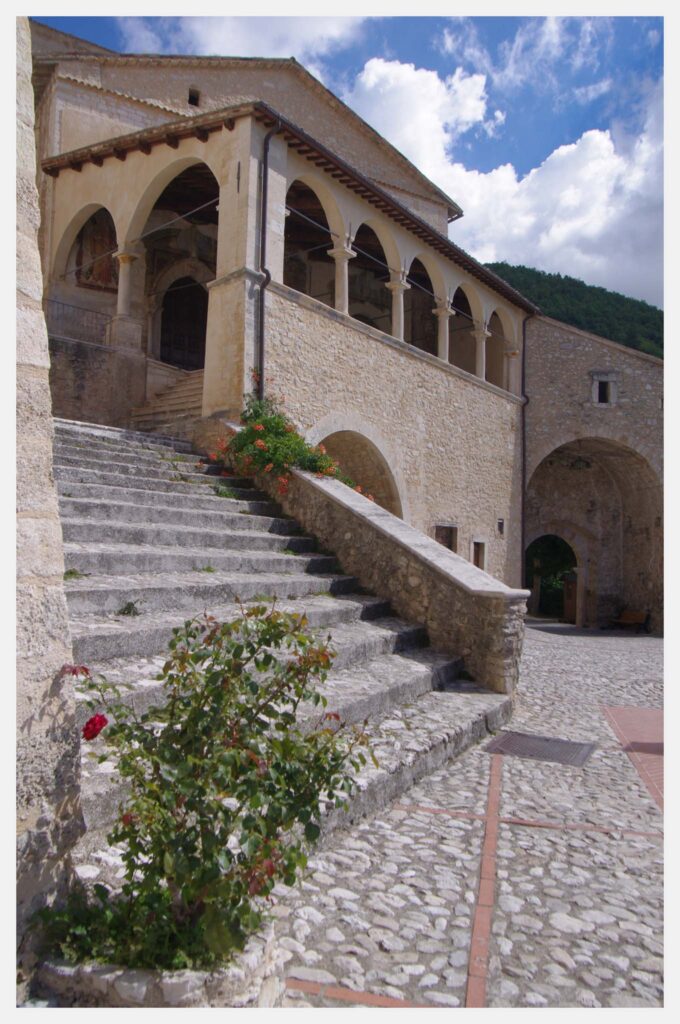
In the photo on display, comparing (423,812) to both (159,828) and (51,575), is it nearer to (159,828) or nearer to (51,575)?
(159,828)

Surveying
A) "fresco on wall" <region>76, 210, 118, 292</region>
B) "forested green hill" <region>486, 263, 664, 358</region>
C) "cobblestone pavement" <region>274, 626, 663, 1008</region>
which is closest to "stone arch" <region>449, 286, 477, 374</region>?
"fresco on wall" <region>76, 210, 118, 292</region>

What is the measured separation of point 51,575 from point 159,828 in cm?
80

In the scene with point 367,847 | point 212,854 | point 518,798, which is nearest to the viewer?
point 212,854

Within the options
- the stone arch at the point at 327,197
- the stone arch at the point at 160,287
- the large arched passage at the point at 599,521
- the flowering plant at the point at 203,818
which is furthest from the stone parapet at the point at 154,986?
the large arched passage at the point at 599,521

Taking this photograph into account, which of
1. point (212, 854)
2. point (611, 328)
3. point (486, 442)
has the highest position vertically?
point (611, 328)

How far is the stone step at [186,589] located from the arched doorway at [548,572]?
72.5 feet

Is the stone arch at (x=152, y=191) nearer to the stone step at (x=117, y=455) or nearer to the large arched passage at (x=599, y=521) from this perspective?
the stone step at (x=117, y=455)

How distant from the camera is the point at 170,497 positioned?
274 inches

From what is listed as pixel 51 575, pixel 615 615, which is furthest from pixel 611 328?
pixel 51 575

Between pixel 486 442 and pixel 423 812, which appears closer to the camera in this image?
pixel 423 812

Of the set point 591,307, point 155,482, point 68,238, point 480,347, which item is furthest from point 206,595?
point 591,307

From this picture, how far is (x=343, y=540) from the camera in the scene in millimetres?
7398

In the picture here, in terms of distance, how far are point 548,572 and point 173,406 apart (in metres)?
20.4

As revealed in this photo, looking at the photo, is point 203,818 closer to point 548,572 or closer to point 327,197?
point 327,197
